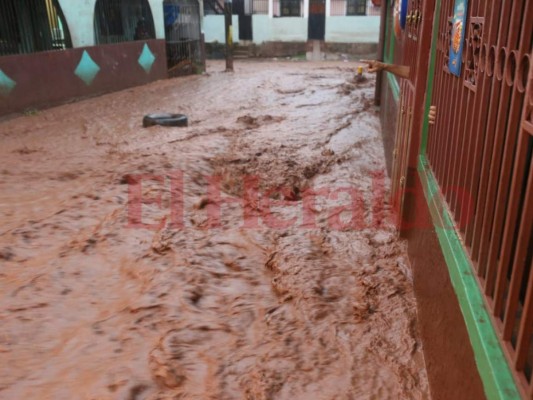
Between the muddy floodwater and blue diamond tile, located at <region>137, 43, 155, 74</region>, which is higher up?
blue diamond tile, located at <region>137, 43, 155, 74</region>

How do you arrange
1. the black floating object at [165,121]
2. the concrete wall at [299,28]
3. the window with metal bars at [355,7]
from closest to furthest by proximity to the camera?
1. the black floating object at [165,121]
2. the window with metal bars at [355,7]
3. the concrete wall at [299,28]

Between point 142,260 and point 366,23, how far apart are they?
1872 cm

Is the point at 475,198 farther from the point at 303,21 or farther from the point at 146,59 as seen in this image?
the point at 303,21

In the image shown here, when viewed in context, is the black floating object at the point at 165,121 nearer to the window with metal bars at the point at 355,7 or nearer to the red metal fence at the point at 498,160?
the red metal fence at the point at 498,160

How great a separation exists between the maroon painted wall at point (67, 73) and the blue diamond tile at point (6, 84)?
3 cm

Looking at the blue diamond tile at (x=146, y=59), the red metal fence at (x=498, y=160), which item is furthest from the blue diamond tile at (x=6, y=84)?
the red metal fence at (x=498, y=160)

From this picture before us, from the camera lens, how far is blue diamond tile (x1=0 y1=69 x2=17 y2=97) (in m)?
9.07

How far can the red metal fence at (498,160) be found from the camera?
142 centimetres

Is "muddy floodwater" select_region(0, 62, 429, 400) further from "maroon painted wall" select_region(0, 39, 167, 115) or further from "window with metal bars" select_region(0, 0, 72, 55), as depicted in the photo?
"window with metal bars" select_region(0, 0, 72, 55)

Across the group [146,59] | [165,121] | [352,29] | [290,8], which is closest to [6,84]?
[165,121]

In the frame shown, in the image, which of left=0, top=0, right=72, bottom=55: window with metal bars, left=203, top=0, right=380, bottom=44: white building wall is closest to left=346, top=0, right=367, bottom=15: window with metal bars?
left=203, top=0, right=380, bottom=44: white building wall

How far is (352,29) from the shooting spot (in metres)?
20.5

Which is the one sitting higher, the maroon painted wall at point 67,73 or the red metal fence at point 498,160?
the red metal fence at point 498,160

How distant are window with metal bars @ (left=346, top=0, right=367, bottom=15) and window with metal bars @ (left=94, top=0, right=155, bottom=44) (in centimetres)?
990
